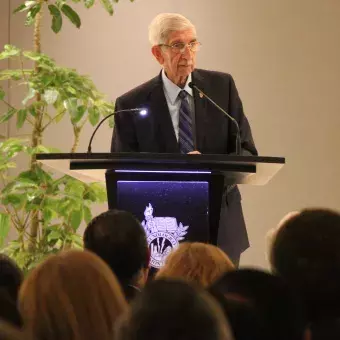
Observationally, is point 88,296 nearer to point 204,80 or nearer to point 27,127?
point 204,80

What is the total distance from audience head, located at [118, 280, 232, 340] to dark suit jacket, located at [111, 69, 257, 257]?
1913 millimetres

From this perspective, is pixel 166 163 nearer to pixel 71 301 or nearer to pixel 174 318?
pixel 71 301

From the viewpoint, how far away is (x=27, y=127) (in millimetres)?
5293

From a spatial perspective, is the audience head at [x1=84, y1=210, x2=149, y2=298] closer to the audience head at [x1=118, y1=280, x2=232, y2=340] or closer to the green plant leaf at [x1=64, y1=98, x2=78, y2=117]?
the audience head at [x1=118, y1=280, x2=232, y2=340]

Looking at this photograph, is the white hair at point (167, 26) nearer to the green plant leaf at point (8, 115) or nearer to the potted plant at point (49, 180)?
the potted plant at point (49, 180)

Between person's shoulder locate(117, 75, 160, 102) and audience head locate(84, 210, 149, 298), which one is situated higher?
person's shoulder locate(117, 75, 160, 102)

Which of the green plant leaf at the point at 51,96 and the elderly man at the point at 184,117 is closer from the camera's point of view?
the elderly man at the point at 184,117

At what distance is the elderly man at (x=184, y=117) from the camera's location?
118 inches

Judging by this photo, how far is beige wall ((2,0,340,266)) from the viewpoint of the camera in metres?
5.12

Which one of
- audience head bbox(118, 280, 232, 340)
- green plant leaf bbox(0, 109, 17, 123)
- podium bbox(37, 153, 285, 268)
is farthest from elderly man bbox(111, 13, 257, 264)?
audience head bbox(118, 280, 232, 340)

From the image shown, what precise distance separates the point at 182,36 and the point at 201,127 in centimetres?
40

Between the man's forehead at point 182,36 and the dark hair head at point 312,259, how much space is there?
159 cm

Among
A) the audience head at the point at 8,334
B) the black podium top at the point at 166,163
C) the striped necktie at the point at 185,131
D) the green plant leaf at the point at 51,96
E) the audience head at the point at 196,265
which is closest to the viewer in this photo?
the audience head at the point at 8,334

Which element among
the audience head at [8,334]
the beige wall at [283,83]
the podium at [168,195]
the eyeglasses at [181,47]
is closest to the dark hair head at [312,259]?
the audience head at [8,334]
